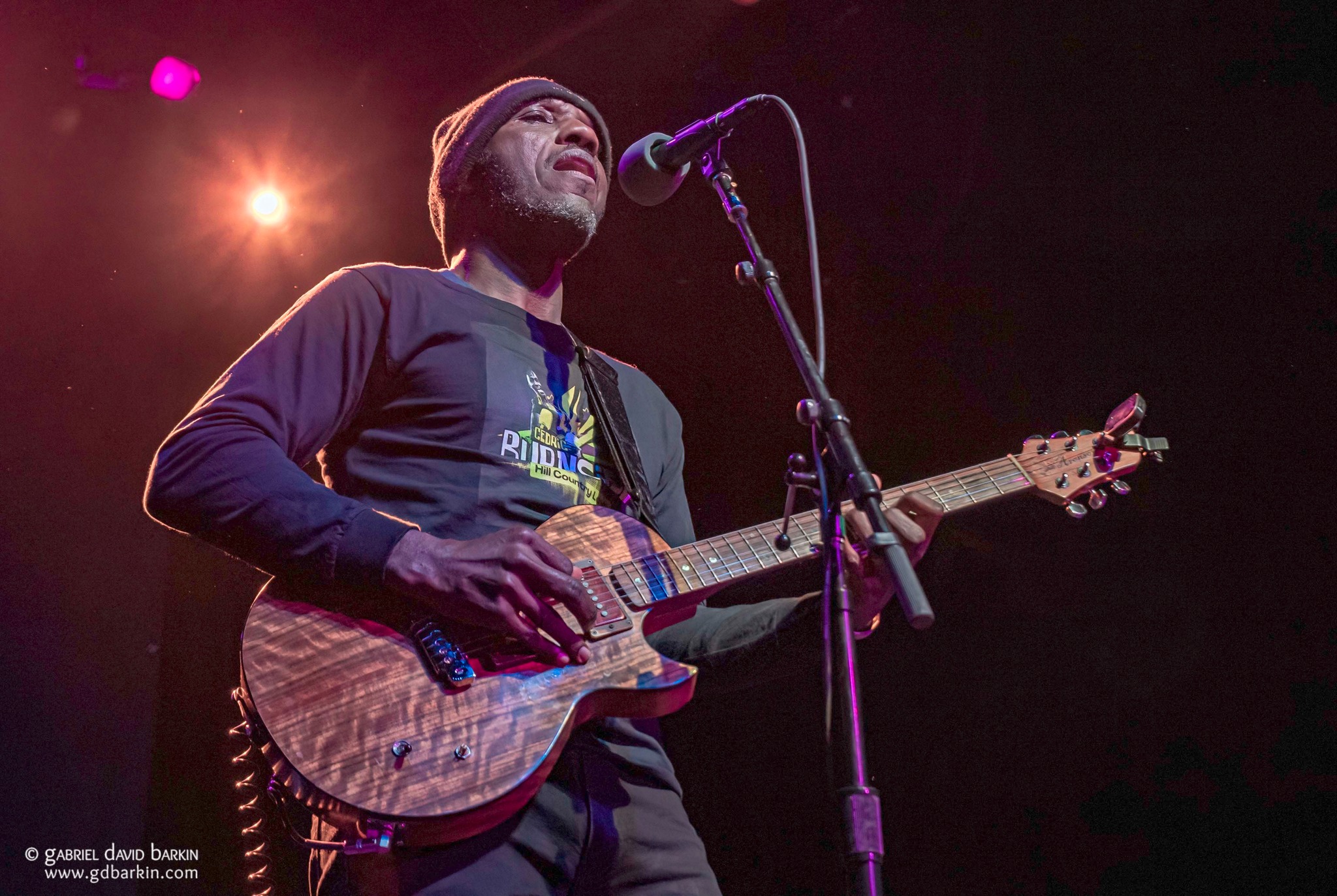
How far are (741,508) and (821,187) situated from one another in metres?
1.53

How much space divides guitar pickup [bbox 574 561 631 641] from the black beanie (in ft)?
5.21

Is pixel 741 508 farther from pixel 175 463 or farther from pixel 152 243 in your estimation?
pixel 152 243

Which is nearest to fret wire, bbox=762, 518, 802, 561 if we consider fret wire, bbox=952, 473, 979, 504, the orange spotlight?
fret wire, bbox=952, 473, 979, 504

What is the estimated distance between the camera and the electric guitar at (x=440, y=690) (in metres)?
1.55

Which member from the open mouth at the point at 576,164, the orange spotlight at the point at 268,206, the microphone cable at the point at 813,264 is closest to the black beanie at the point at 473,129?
the open mouth at the point at 576,164

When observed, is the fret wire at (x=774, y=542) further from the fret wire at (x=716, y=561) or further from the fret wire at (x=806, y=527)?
the fret wire at (x=716, y=561)

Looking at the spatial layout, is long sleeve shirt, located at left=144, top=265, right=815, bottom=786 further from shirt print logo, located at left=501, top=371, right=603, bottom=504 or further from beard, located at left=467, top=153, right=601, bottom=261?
beard, located at left=467, top=153, right=601, bottom=261

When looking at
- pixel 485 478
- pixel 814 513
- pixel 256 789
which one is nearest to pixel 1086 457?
pixel 814 513

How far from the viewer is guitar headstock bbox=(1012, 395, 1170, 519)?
2312 millimetres

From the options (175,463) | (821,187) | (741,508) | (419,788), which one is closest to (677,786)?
(419,788)

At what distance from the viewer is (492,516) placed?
2055mm

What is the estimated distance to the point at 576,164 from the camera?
2.90m

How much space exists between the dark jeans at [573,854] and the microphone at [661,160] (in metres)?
1.35

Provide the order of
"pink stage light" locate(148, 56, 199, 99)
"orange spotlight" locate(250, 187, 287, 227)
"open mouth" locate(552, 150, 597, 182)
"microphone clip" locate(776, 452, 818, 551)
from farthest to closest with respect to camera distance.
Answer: "orange spotlight" locate(250, 187, 287, 227) < "pink stage light" locate(148, 56, 199, 99) < "open mouth" locate(552, 150, 597, 182) < "microphone clip" locate(776, 452, 818, 551)
